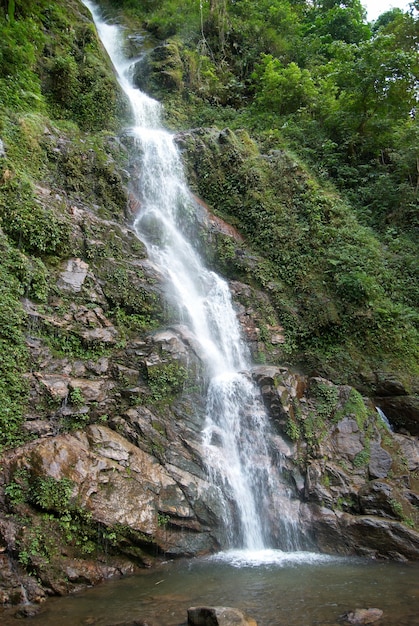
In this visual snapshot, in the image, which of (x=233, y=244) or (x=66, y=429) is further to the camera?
(x=233, y=244)

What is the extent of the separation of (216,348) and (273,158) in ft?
29.9

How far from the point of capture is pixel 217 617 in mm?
5078

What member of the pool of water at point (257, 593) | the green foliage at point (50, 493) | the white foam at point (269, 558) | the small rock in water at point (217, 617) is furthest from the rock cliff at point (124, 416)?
the small rock in water at point (217, 617)

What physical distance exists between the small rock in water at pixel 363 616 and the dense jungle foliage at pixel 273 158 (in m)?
6.09

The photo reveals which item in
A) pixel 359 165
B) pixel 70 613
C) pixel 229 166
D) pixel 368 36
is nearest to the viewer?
pixel 70 613

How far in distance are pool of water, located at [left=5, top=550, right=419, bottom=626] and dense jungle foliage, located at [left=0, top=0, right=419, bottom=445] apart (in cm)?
323

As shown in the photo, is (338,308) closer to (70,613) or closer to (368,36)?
(70,613)

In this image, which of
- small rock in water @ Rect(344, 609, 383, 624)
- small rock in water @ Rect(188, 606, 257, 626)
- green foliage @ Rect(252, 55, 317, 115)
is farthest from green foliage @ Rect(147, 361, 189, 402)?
green foliage @ Rect(252, 55, 317, 115)

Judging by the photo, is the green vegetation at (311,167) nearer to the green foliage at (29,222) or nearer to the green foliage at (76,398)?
the green foliage at (29,222)

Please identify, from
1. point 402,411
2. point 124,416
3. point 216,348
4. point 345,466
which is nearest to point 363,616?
point 345,466

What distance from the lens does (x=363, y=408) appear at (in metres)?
11.3

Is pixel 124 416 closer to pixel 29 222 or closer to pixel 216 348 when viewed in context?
pixel 216 348

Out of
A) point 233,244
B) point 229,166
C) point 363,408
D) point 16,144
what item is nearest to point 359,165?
point 229,166

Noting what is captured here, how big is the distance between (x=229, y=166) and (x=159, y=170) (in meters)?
2.87
